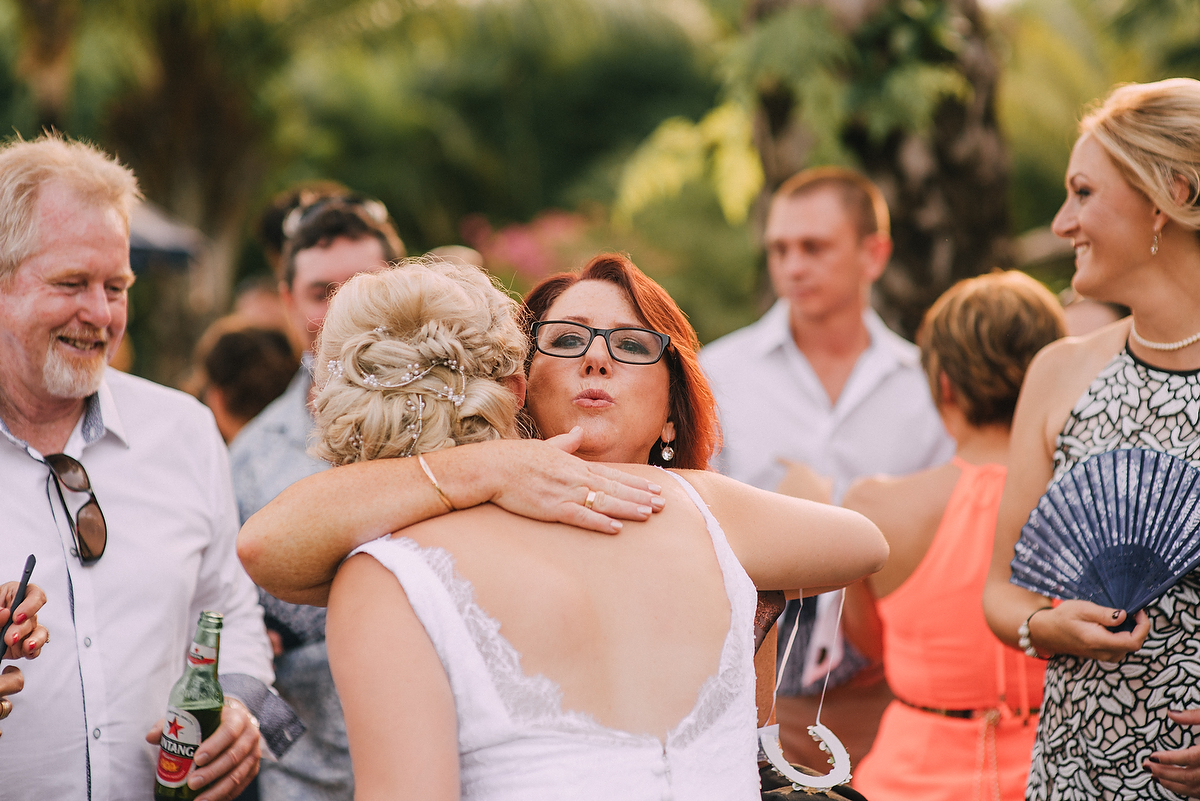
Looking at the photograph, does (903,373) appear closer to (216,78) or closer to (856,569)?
(856,569)

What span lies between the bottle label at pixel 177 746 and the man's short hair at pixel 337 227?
1.74 m

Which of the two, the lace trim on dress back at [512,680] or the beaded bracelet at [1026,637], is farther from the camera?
the beaded bracelet at [1026,637]

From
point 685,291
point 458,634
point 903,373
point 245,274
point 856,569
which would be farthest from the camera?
point 245,274

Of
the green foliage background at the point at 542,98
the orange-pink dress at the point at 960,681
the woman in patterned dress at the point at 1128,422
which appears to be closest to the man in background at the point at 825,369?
the green foliage background at the point at 542,98

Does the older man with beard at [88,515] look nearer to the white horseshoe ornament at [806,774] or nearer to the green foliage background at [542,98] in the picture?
the green foliage background at [542,98]

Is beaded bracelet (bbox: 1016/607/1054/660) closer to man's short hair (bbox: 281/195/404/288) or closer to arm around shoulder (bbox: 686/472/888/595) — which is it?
arm around shoulder (bbox: 686/472/888/595)

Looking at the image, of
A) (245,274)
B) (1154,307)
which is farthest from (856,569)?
(245,274)

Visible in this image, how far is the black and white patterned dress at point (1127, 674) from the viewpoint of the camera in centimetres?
253

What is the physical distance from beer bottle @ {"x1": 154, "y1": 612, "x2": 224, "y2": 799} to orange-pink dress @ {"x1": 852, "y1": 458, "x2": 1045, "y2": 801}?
6.65 feet

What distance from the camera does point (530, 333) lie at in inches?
95.1

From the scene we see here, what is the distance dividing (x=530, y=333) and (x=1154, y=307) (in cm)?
161

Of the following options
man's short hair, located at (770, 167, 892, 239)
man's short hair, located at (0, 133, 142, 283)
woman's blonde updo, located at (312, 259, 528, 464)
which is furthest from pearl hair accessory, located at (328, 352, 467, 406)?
man's short hair, located at (770, 167, 892, 239)

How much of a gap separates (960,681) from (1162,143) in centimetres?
164

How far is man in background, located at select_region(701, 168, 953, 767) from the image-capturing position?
4.49m
